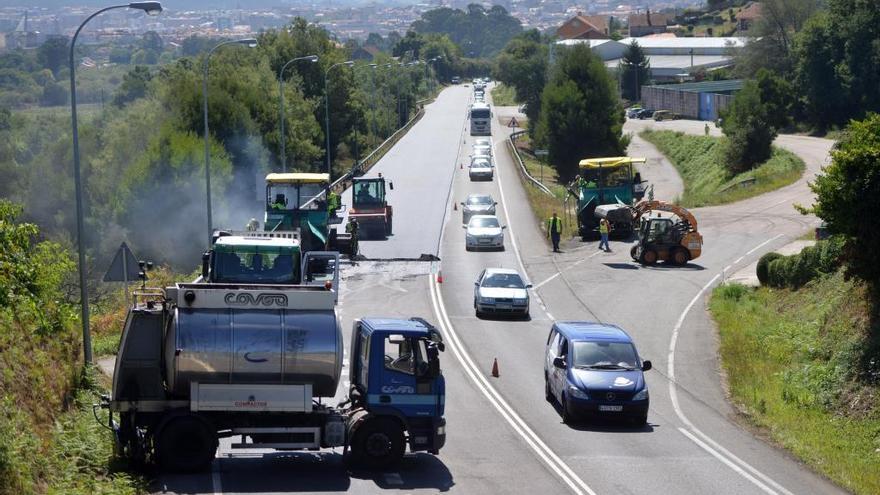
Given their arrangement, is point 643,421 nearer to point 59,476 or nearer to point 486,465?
point 486,465

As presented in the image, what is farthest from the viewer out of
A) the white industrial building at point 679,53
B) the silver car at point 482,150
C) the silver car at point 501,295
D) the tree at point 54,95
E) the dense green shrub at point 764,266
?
the tree at point 54,95

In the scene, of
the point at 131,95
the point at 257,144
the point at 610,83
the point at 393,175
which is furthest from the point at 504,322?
the point at 131,95

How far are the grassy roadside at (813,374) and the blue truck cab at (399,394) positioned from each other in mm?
6516

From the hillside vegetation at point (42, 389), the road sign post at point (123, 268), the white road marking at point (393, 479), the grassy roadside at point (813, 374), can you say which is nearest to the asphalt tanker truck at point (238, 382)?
the white road marking at point (393, 479)

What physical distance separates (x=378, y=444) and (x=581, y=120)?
69.2 metres

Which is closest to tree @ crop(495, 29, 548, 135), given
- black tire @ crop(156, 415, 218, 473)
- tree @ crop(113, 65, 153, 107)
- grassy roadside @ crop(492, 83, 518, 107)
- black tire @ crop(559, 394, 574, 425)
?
grassy roadside @ crop(492, 83, 518, 107)

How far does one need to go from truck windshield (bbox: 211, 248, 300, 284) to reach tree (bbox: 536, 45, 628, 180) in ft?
207

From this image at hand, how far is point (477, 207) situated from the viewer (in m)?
57.2

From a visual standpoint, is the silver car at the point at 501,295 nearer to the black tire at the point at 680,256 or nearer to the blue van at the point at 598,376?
the blue van at the point at 598,376

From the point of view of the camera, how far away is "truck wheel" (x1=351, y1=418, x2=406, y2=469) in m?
17.9

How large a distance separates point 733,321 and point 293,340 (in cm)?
1925

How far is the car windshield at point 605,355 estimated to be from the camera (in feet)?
73.4

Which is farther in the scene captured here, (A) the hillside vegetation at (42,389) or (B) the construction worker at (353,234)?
(B) the construction worker at (353,234)

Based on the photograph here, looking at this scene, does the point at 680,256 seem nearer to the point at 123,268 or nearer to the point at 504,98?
the point at 123,268
